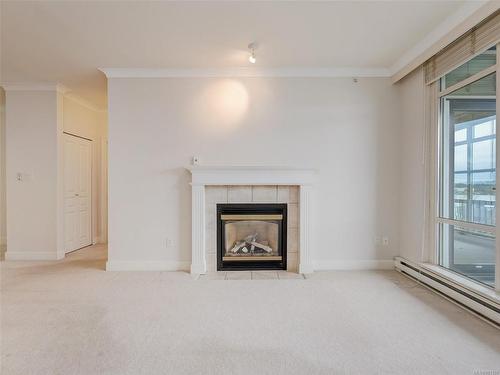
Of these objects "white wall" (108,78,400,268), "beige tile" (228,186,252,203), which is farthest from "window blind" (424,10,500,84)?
"beige tile" (228,186,252,203)

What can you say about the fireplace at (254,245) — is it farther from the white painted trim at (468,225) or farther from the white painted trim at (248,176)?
the white painted trim at (468,225)

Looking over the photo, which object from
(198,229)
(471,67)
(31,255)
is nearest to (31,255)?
(31,255)

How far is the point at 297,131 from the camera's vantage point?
12.3ft

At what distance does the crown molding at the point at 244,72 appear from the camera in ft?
12.1

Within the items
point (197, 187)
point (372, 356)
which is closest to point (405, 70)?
point (197, 187)

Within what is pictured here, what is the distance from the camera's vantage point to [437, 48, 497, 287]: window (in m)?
2.53

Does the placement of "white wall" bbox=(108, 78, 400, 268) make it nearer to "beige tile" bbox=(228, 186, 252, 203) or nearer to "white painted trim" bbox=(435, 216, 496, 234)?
"beige tile" bbox=(228, 186, 252, 203)

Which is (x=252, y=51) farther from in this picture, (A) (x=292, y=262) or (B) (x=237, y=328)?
(B) (x=237, y=328)

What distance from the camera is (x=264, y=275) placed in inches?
139

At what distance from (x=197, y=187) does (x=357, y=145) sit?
85.9 inches

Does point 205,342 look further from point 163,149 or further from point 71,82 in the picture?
point 71,82

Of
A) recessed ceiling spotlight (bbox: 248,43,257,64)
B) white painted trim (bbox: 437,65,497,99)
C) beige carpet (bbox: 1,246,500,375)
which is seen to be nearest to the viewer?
beige carpet (bbox: 1,246,500,375)

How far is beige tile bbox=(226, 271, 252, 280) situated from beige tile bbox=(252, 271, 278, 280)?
0.21 feet

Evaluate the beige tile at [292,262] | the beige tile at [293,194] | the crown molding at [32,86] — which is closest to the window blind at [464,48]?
the beige tile at [293,194]
